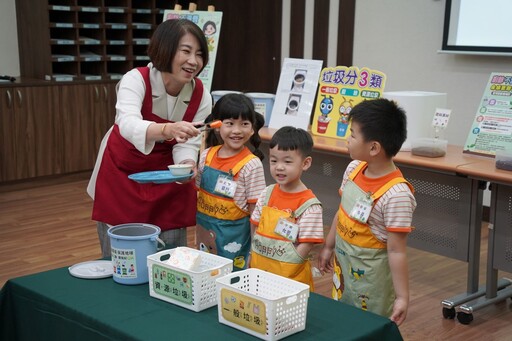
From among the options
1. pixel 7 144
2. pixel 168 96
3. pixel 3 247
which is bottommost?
pixel 3 247

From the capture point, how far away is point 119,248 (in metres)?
1.90

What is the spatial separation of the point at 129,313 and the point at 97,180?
890mm

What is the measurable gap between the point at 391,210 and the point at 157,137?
80 centimetres

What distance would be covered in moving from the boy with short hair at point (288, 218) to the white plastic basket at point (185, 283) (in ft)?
1.49

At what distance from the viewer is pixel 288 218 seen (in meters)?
2.25

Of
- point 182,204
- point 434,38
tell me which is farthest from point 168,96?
point 434,38

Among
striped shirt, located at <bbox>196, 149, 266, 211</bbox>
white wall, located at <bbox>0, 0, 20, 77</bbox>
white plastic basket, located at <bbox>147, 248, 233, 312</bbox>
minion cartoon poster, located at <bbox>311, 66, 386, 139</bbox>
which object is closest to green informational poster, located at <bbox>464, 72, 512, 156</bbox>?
minion cartoon poster, located at <bbox>311, 66, 386, 139</bbox>

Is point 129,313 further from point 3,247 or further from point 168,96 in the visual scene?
point 3,247

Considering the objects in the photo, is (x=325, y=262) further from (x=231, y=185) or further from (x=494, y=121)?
(x=494, y=121)

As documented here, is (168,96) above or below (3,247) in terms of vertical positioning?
above

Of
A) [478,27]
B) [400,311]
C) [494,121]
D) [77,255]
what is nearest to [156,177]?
[400,311]

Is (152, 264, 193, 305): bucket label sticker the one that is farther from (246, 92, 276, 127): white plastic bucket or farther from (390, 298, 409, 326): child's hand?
(246, 92, 276, 127): white plastic bucket

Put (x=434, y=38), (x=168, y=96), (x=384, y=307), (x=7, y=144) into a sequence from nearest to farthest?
(x=384, y=307) < (x=168, y=96) < (x=434, y=38) < (x=7, y=144)

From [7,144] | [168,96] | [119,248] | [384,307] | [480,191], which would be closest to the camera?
[119,248]
